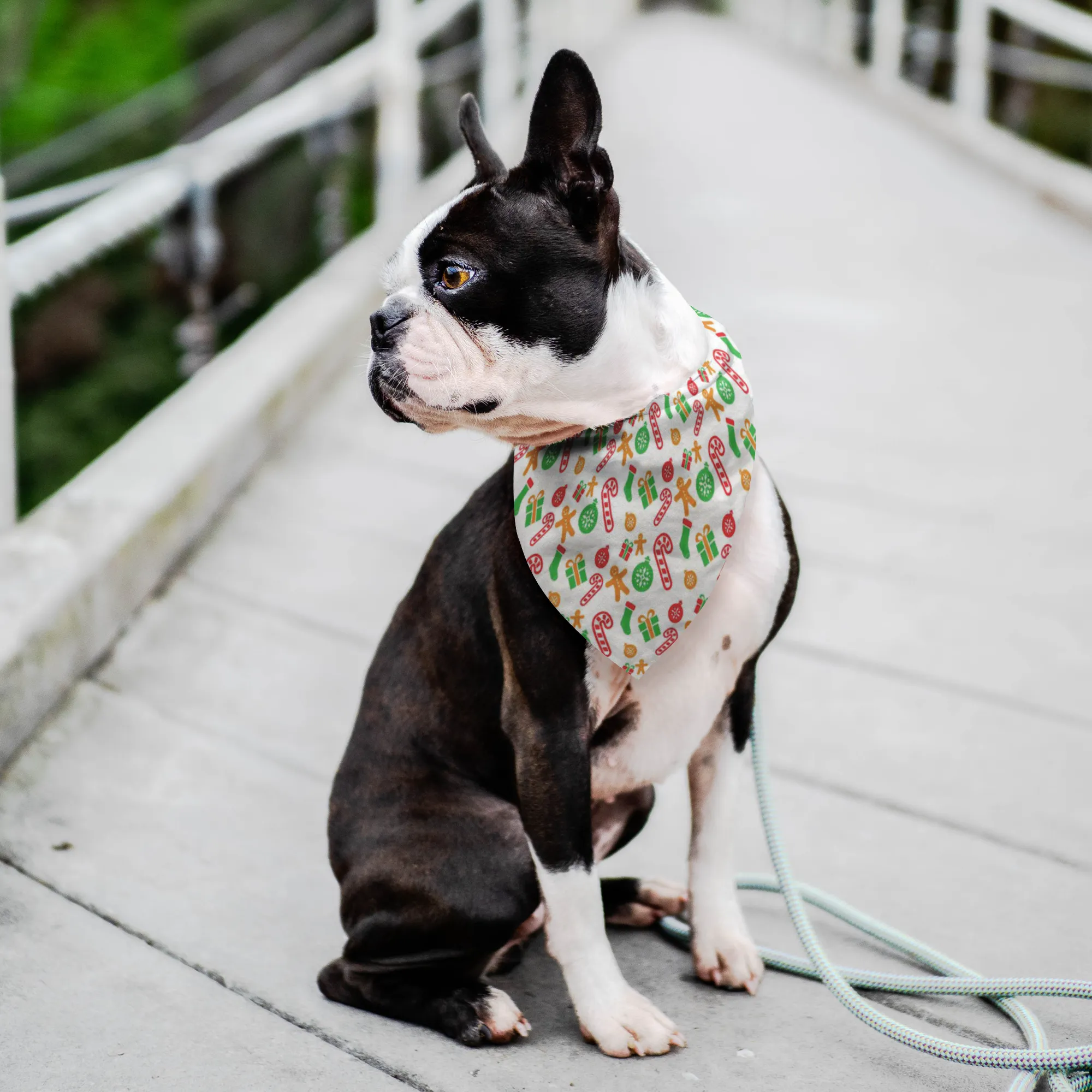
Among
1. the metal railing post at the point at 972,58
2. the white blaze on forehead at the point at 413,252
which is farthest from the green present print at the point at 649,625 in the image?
the metal railing post at the point at 972,58

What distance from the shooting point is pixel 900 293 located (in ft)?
19.0

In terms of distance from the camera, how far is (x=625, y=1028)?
1688 mm

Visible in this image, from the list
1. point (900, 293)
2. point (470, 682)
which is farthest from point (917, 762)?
point (900, 293)

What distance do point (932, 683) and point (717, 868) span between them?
121cm

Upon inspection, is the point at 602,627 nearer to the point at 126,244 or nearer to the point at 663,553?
the point at 663,553

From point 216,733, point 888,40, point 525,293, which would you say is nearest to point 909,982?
point 525,293

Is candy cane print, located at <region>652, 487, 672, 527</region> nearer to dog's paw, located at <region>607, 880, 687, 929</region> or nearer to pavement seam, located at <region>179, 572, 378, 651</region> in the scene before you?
dog's paw, located at <region>607, 880, 687, 929</region>

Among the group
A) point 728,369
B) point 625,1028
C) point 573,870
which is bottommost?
point 625,1028

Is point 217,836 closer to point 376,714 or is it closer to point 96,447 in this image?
point 376,714

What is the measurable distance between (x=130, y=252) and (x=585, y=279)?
1191 cm

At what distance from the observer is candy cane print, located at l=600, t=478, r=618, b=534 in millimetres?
1635

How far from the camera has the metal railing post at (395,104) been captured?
6035mm

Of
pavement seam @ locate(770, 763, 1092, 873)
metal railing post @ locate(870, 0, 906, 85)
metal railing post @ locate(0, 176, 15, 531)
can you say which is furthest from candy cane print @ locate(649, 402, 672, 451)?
metal railing post @ locate(870, 0, 906, 85)

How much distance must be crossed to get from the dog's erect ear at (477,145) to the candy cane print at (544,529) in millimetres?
411
